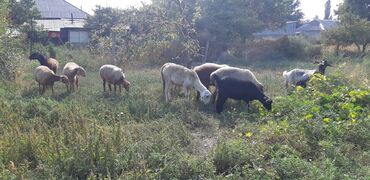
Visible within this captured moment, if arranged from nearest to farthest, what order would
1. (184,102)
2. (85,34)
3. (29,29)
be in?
(184,102) → (29,29) → (85,34)

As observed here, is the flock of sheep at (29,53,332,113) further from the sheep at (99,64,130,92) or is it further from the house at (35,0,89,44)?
the house at (35,0,89,44)

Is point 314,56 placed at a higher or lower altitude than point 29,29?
lower

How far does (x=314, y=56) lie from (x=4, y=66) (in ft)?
66.5

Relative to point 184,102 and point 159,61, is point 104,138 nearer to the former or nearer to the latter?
point 184,102

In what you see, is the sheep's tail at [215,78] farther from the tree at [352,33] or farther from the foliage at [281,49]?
the tree at [352,33]

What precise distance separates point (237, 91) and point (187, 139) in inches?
119

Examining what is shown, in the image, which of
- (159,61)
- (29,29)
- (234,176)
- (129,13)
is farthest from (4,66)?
(29,29)

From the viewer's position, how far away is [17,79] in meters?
13.0

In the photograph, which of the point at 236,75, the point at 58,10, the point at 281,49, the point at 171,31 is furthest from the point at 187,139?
the point at 58,10

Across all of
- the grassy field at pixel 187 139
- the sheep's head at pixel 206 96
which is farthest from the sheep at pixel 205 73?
the sheep's head at pixel 206 96

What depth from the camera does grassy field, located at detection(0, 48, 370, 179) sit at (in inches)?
208

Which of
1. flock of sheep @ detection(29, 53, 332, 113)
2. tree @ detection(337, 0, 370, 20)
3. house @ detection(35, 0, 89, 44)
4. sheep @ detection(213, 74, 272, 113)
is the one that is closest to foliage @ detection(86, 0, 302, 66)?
house @ detection(35, 0, 89, 44)

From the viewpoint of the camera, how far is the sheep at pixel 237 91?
9461 millimetres

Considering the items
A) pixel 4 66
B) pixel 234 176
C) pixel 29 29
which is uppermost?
pixel 29 29
